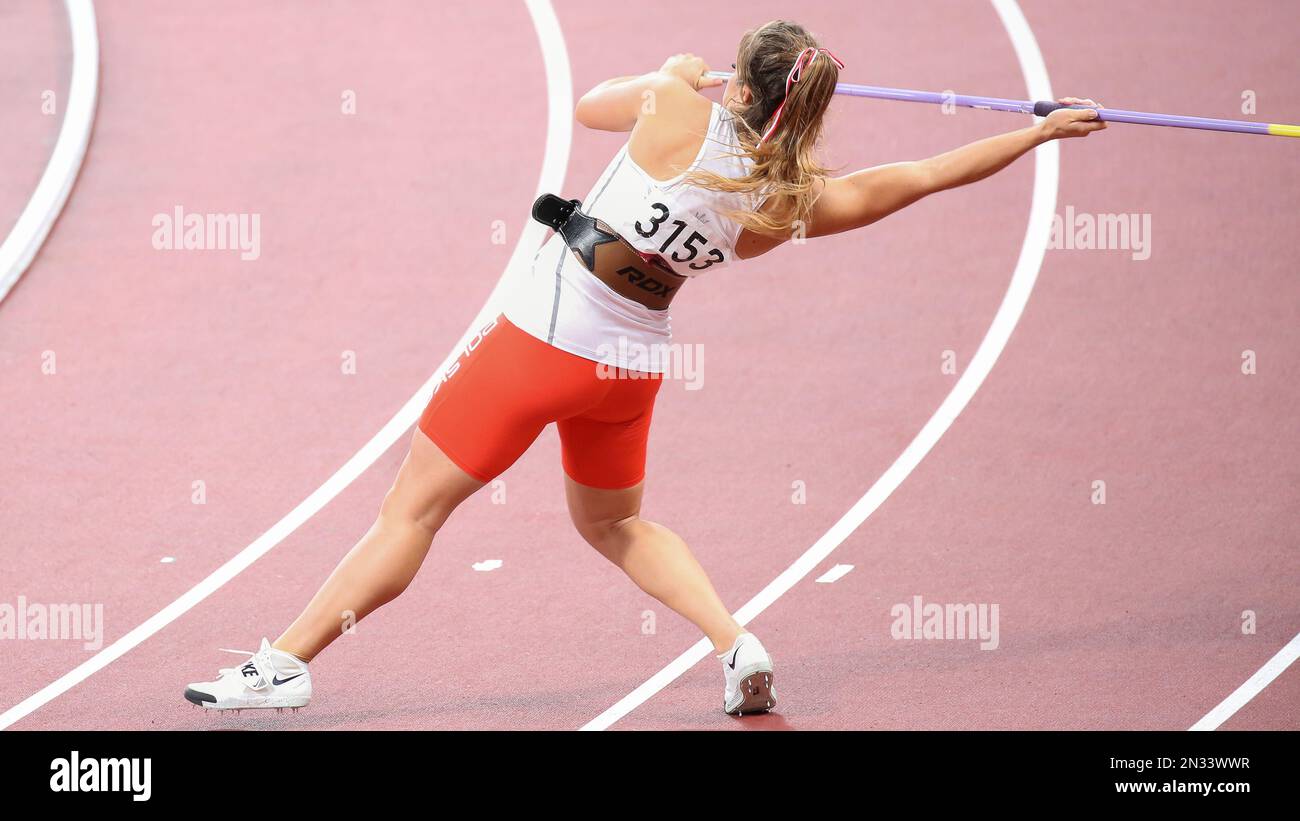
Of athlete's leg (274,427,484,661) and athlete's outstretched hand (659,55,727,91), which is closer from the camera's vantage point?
athlete's outstretched hand (659,55,727,91)

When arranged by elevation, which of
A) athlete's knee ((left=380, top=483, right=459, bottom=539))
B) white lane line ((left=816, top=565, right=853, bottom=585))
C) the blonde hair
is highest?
the blonde hair

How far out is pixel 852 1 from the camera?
9.98 m

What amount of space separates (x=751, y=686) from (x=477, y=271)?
3.86m

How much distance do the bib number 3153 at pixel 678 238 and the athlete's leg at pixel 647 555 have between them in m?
0.92

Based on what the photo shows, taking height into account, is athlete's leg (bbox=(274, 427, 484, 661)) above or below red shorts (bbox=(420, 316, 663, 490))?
below

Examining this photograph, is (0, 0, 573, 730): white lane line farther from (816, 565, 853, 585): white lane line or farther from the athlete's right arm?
(816, 565, 853, 585): white lane line

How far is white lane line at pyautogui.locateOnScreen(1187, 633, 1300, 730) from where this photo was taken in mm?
Result: 4723

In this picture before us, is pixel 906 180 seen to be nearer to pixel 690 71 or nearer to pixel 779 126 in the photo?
pixel 779 126

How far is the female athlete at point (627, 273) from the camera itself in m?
4.02

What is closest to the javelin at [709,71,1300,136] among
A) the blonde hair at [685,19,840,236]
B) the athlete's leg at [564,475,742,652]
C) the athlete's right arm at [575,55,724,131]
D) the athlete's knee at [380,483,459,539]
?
the athlete's right arm at [575,55,724,131]

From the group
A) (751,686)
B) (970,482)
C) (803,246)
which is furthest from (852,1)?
(751,686)

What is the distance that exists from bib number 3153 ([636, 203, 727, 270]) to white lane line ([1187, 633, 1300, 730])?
223cm

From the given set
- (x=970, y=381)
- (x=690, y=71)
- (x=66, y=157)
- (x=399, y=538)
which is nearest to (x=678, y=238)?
(x=690, y=71)
